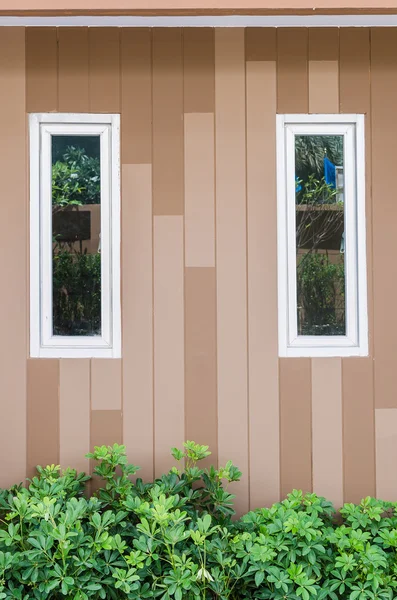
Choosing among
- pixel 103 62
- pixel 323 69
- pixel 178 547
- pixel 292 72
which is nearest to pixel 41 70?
pixel 103 62

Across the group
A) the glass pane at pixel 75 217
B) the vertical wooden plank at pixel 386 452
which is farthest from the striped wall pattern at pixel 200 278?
the glass pane at pixel 75 217

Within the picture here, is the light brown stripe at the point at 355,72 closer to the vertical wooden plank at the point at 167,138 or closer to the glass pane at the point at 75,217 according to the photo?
the vertical wooden plank at the point at 167,138

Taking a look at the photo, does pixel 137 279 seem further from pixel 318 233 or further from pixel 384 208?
pixel 384 208

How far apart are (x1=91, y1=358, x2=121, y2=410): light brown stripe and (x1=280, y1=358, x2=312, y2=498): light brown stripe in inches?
30.4

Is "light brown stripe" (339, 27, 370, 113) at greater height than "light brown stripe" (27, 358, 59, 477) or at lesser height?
greater

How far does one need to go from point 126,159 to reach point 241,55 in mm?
733

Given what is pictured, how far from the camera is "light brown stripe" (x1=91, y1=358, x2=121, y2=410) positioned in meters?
2.41

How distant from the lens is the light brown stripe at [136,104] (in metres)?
2.42

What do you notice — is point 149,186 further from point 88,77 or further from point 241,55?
point 241,55

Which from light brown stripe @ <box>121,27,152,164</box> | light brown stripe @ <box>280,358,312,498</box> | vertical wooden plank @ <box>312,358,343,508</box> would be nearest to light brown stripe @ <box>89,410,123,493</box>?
light brown stripe @ <box>280,358,312,498</box>

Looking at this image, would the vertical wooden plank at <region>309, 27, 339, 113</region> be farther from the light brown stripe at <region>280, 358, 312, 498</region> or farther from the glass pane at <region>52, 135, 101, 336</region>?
the light brown stripe at <region>280, 358, 312, 498</region>

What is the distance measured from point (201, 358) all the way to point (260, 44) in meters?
1.51

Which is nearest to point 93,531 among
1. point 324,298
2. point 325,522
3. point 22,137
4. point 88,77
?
point 325,522

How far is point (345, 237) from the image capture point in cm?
249
